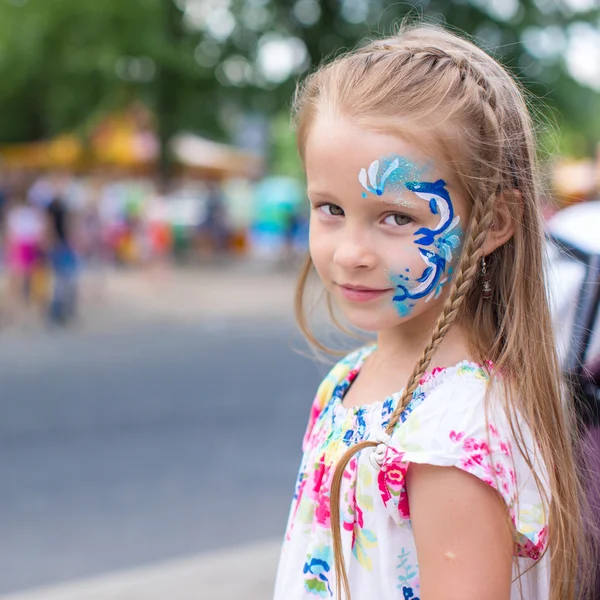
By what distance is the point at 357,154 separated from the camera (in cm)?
120

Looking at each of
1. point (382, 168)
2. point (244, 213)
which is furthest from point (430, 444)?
point (244, 213)

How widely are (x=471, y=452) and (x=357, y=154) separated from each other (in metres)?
0.45

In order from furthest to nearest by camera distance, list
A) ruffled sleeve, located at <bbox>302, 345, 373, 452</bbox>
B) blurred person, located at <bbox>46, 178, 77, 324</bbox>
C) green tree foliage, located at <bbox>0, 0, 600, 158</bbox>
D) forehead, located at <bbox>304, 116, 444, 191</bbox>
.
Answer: green tree foliage, located at <bbox>0, 0, 600, 158</bbox> < blurred person, located at <bbox>46, 178, 77, 324</bbox> < ruffled sleeve, located at <bbox>302, 345, 373, 452</bbox> < forehead, located at <bbox>304, 116, 444, 191</bbox>

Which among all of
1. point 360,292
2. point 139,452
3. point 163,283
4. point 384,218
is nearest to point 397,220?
point 384,218

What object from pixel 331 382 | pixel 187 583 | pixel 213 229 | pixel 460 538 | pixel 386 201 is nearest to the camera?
pixel 460 538

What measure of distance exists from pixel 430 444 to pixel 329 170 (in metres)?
0.42

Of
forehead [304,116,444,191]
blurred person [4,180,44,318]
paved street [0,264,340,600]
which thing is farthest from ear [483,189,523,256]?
blurred person [4,180,44,318]

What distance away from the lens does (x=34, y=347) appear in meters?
8.66

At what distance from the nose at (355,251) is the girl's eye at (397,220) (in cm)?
4

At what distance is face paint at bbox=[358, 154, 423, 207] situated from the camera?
3.92ft

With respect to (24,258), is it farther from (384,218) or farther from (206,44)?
(384,218)

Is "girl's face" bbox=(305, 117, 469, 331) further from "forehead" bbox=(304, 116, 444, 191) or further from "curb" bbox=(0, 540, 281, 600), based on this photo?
"curb" bbox=(0, 540, 281, 600)

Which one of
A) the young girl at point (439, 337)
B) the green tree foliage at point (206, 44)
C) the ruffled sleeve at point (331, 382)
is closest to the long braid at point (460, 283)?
the young girl at point (439, 337)

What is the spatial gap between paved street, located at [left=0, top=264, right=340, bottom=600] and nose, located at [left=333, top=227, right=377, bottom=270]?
95cm
